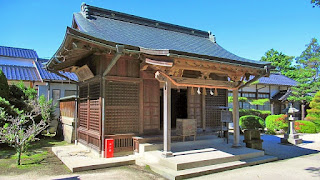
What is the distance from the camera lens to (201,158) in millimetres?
6652

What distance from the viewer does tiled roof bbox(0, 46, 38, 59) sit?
2403 centimetres

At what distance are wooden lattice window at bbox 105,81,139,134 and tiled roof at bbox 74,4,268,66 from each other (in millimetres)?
1617

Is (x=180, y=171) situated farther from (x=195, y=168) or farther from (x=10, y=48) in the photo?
(x=10, y=48)

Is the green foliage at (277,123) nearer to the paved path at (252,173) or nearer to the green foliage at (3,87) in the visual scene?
the paved path at (252,173)

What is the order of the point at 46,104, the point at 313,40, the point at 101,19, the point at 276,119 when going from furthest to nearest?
1. the point at 313,40
2. the point at 276,119
3. the point at 46,104
4. the point at 101,19

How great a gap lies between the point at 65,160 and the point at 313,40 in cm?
5406

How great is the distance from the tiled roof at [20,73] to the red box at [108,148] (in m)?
10.9

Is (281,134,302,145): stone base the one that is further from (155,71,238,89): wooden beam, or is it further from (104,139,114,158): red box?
(104,139,114,158): red box

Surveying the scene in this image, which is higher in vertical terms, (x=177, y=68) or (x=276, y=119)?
(x=177, y=68)

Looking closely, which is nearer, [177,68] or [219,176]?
[219,176]

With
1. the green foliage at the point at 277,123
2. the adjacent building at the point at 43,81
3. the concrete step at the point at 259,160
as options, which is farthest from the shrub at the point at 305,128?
the adjacent building at the point at 43,81

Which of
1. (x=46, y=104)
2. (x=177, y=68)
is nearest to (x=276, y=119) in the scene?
(x=177, y=68)

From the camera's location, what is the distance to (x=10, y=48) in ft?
83.8

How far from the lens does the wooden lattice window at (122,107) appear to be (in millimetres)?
7652
